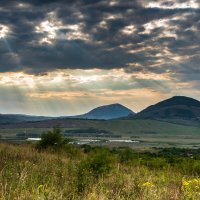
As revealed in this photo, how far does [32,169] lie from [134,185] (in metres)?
4.77

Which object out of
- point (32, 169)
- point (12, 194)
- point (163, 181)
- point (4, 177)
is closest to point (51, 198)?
point (12, 194)

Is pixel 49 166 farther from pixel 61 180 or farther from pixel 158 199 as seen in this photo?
pixel 158 199

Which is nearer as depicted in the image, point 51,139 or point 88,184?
point 88,184

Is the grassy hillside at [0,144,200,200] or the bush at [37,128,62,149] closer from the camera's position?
the grassy hillside at [0,144,200,200]

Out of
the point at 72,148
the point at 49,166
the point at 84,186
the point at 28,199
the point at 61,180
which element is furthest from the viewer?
the point at 72,148

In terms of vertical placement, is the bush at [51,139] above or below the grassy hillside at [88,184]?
above

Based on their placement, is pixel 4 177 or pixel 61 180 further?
pixel 61 180

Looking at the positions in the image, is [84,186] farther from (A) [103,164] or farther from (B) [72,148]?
(B) [72,148]

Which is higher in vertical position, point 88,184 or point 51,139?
point 51,139

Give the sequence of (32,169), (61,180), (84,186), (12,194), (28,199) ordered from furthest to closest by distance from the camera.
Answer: (32,169) → (61,180) → (84,186) → (12,194) → (28,199)

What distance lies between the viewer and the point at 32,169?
15188mm

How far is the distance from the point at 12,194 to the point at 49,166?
22.3ft

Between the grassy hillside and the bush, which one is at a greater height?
the bush

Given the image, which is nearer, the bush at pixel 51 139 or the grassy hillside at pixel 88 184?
the grassy hillside at pixel 88 184
